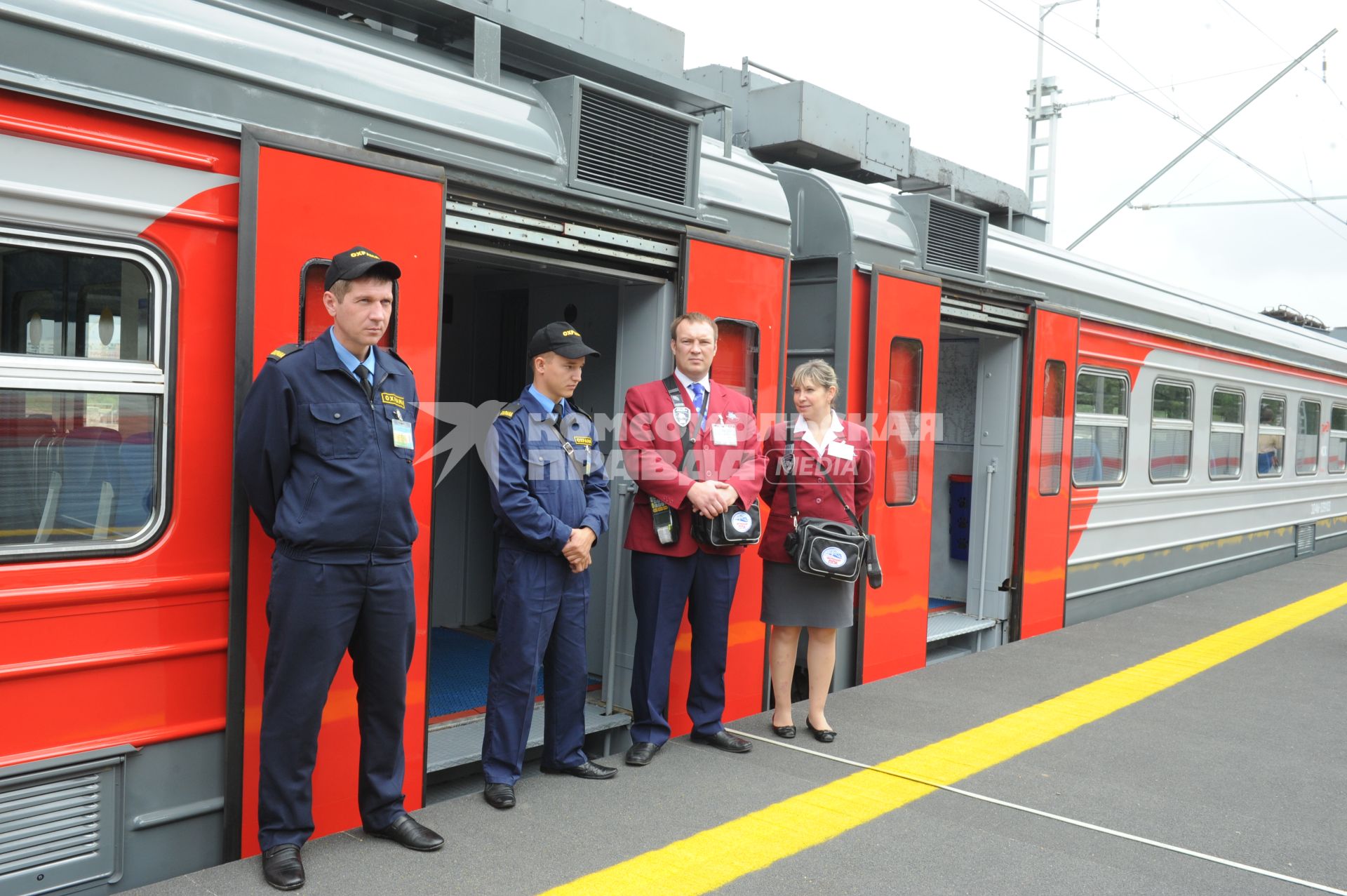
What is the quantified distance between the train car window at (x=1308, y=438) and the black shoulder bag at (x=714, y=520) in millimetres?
9846

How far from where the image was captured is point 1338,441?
43.5 feet

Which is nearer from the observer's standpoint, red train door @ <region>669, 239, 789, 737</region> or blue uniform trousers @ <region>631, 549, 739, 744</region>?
blue uniform trousers @ <region>631, 549, 739, 744</region>

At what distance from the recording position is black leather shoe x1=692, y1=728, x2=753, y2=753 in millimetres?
4355

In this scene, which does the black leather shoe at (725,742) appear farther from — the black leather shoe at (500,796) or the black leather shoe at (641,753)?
the black leather shoe at (500,796)

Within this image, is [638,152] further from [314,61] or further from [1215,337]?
[1215,337]

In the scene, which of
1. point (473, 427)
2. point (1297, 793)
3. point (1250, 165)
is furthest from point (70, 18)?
point (1250, 165)

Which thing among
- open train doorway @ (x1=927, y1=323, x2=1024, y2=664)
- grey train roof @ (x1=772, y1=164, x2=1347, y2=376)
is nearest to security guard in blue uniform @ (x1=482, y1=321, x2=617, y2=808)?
grey train roof @ (x1=772, y1=164, x2=1347, y2=376)

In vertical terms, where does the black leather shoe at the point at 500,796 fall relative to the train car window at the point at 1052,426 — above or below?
below

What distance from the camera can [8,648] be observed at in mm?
2629

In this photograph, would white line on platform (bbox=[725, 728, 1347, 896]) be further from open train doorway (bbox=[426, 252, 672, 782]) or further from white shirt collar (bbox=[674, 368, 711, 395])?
white shirt collar (bbox=[674, 368, 711, 395])

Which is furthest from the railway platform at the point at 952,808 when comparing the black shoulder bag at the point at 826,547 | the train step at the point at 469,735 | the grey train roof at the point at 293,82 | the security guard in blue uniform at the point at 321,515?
the grey train roof at the point at 293,82

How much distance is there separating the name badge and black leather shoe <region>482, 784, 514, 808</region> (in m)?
1.90

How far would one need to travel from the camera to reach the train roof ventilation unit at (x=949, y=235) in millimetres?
5793

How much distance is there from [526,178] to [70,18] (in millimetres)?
1482
